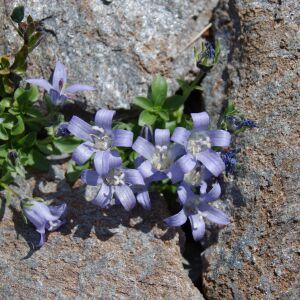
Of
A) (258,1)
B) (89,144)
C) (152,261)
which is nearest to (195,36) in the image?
(258,1)

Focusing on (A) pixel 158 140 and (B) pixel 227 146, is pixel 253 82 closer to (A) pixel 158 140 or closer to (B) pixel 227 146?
(B) pixel 227 146

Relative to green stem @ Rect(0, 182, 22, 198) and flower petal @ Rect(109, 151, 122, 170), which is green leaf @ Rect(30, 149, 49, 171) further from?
flower petal @ Rect(109, 151, 122, 170)

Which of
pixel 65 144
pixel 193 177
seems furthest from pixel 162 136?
pixel 65 144

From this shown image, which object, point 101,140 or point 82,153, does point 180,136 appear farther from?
point 82,153

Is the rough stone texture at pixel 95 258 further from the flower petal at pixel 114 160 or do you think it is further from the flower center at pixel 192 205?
the flower petal at pixel 114 160

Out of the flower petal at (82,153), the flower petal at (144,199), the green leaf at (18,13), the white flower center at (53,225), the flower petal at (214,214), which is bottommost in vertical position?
the white flower center at (53,225)

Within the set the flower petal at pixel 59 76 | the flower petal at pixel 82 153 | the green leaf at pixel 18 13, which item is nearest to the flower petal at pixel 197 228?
the flower petal at pixel 82 153

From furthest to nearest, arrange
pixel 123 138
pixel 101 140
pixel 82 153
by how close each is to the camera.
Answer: pixel 101 140
pixel 82 153
pixel 123 138
